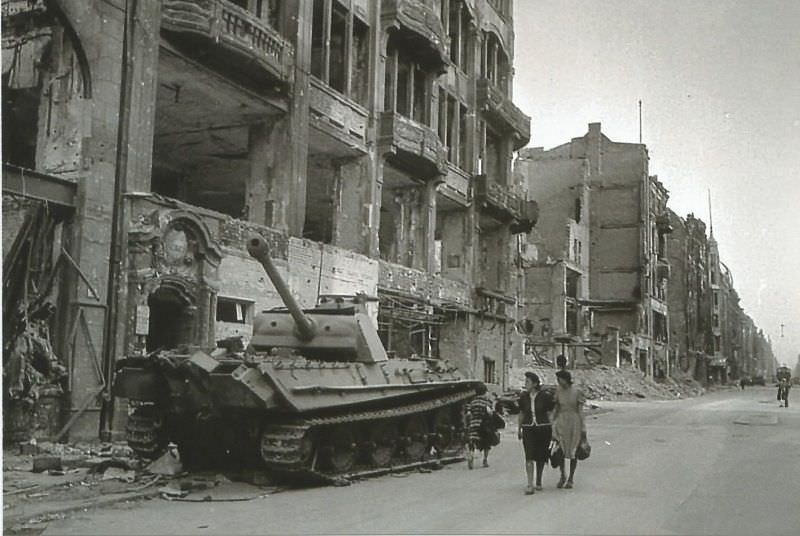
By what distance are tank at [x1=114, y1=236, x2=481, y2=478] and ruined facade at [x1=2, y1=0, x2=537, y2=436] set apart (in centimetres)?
319

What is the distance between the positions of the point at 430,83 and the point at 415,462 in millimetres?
17731

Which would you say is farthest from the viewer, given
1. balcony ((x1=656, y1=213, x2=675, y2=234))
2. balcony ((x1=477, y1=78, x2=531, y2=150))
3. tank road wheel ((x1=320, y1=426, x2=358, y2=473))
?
balcony ((x1=656, y1=213, x2=675, y2=234))

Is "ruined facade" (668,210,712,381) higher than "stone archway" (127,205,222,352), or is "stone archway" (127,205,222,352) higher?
"ruined facade" (668,210,712,381)

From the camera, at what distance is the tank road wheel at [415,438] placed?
13.1 m

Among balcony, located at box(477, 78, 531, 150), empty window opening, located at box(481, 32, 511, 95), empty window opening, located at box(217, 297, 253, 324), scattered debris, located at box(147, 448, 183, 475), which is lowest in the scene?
scattered debris, located at box(147, 448, 183, 475)

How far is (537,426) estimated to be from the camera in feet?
34.8

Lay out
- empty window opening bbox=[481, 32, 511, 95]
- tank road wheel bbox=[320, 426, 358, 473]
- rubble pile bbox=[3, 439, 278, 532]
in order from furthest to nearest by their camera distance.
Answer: empty window opening bbox=[481, 32, 511, 95]
tank road wheel bbox=[320, 426, 358, 473]
rubble pile bbox=[3, 439, 278, 532]

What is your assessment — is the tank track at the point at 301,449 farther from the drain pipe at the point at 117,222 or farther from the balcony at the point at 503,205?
the balcony at the point at 503,205

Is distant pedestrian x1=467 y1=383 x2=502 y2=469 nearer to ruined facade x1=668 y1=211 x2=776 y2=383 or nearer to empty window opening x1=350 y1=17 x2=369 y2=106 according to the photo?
empty window opening x1=350 y1=17 x2=369 y2=106

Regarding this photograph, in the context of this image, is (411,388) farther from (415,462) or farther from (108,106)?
(108,106)

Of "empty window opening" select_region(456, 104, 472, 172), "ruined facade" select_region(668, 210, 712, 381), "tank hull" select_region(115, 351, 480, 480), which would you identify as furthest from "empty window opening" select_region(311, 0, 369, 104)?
"ruined facade" select_region(668, 210, 712, 381)

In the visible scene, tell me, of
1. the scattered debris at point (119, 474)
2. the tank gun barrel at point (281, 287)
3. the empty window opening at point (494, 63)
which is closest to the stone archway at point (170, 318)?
the tank gun barrel at point (281, 287)

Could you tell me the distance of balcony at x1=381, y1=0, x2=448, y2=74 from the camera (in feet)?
81.6

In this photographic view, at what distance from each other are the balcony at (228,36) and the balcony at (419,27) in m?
5.95
